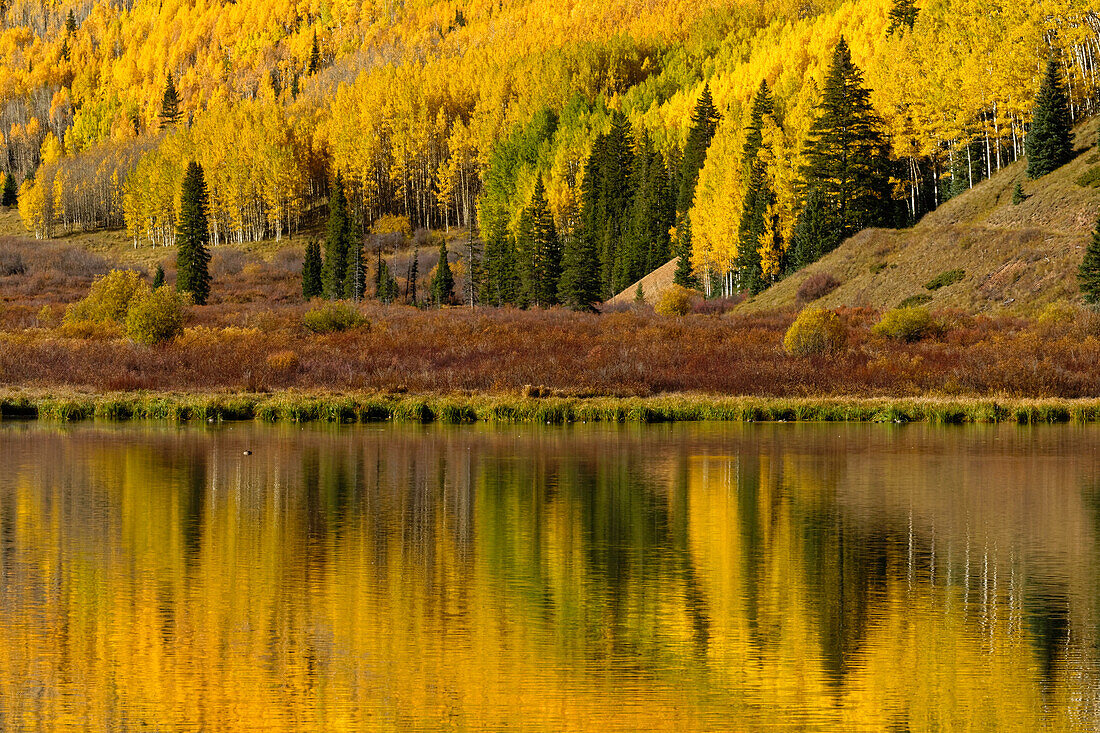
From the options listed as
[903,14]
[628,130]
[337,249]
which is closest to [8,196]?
[337,249]

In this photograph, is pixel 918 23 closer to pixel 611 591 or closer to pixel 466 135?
pixel 466 135

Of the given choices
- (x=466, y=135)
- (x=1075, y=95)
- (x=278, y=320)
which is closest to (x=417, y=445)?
(x=278, y=320)

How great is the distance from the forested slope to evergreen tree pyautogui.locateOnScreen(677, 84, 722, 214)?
0.70 m

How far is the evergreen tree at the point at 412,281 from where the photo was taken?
116 meters

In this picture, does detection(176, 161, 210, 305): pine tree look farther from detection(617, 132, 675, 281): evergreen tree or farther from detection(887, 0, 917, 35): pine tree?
detection(887, 0, 917, 35): pine tree

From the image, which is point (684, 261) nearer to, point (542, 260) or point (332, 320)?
point (542, 260)

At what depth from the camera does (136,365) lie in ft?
161

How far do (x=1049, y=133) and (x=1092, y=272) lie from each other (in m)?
17.3

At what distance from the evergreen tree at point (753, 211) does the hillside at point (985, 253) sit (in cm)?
655

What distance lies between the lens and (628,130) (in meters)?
130

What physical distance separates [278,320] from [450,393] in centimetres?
2188

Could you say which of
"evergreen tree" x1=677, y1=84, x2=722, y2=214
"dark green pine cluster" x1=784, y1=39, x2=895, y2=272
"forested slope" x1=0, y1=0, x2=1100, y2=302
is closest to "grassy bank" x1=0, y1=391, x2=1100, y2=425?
"dark green pine cluster" x1=784, y1=39, x2=895, y2=272

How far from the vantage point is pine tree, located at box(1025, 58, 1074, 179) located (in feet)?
234

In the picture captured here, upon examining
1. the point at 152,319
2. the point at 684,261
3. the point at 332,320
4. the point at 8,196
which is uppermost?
the point at 8,196
